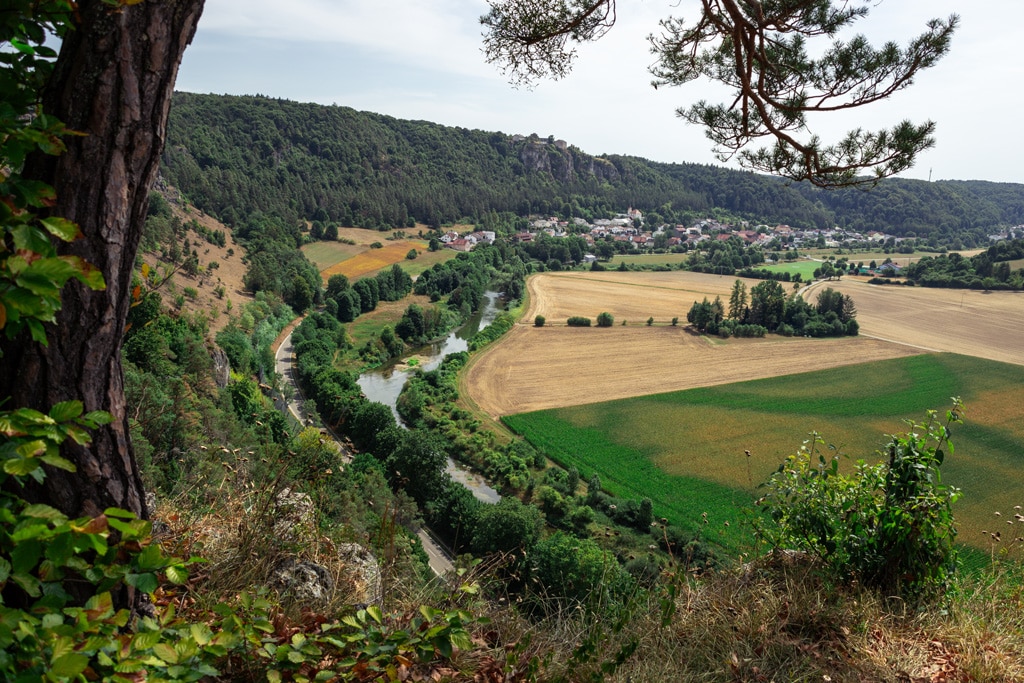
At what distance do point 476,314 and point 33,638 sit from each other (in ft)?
174

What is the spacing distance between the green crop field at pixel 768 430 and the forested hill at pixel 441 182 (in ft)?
126

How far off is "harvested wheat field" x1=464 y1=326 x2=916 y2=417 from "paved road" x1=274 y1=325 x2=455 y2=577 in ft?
29.4

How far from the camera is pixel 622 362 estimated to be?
131 feet

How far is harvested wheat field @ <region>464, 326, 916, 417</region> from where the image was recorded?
33938 millimetres

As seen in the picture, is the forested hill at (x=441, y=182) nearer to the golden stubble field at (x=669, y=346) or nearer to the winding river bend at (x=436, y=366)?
the golden stubble field at (x=669, y=346)

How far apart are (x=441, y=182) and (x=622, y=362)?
7907cm

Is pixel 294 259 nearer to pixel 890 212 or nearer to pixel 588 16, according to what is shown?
pixel 588 16

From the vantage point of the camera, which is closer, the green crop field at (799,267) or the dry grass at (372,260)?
the dry grass at (372,260)

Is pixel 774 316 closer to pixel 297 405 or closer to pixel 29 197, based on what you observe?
pixel 297 405

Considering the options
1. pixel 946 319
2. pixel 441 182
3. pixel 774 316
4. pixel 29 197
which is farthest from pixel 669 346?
pixel 441 182

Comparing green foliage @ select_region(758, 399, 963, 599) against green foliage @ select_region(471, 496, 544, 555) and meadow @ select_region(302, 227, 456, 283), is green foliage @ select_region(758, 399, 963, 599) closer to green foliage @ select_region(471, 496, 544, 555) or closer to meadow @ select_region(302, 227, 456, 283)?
green foliage @ select_region(471, 496, 544, 555)

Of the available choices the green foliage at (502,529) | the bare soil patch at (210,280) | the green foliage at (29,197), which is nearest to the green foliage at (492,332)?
the bare soil patch at (210,280)

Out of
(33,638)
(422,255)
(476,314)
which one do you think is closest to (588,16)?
(33,638)

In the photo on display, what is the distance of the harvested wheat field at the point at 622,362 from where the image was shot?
3394 cm
